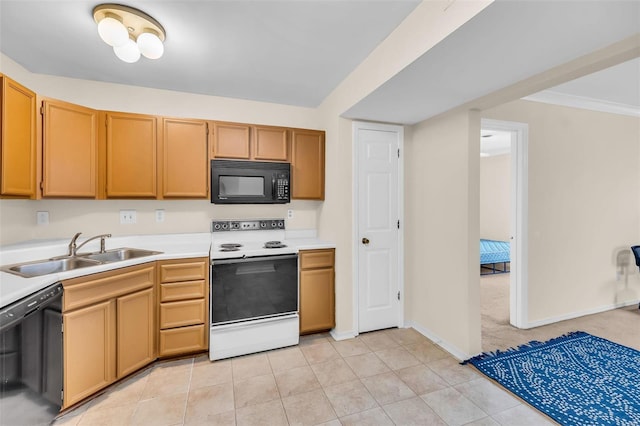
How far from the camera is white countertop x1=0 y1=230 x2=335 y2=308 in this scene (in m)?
1.51

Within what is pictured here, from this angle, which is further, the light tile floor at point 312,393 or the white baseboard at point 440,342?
the white baseboard at point 440,342

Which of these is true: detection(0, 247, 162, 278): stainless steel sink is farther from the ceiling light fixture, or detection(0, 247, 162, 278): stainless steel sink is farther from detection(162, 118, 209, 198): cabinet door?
the ceiling light fixture

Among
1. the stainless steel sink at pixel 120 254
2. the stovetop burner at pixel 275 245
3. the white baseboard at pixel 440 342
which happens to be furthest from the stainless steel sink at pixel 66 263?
the white baseboard at pixel 440 342

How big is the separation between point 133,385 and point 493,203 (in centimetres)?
695

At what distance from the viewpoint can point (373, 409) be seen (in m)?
1.84

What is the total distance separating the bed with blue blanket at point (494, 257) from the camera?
4.82 m

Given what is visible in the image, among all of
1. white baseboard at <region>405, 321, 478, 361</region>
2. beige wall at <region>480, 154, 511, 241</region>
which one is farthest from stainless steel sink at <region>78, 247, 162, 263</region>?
beige wall at <region>480, 154, 511, 241</region>

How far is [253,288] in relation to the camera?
256 centimetres

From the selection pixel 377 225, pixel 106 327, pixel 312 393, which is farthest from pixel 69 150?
pixel 377 225

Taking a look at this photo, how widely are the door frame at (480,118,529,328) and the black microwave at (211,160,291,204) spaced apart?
2.39 m

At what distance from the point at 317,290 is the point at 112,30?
8.30 ft

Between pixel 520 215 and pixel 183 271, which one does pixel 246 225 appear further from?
pixel 520 215

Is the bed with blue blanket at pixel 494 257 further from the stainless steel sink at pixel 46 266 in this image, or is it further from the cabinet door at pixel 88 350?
the stainless steel sink at pixel 46 266

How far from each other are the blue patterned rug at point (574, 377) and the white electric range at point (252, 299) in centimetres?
166
